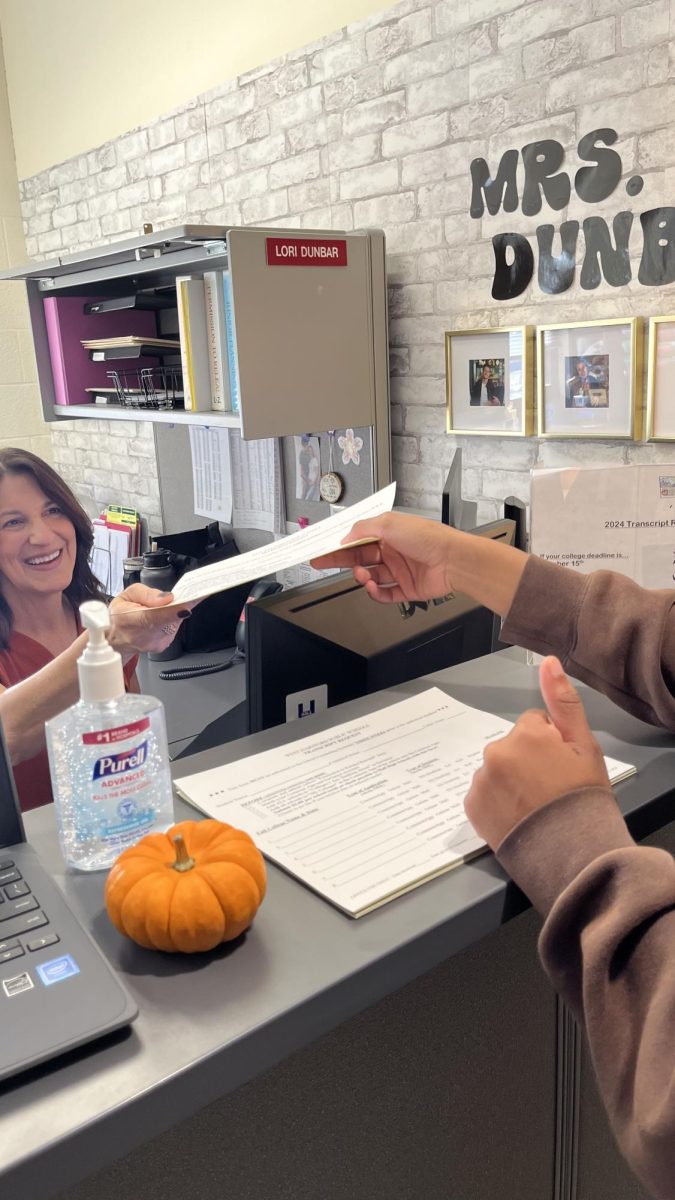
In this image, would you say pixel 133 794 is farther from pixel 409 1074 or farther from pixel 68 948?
pixel 409 1074

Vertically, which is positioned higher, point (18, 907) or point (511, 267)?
point (511, 267)

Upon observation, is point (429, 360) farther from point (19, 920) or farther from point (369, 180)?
point (19, 920)

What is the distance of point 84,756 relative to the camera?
2.00ft

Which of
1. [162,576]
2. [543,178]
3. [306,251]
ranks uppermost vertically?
[543,178]

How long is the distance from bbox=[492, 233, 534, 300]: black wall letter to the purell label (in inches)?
64.2

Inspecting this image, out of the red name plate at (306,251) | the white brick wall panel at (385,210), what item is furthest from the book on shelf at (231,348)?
the white brick wall panel at (385,210)

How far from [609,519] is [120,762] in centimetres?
86

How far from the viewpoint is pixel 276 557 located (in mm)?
905

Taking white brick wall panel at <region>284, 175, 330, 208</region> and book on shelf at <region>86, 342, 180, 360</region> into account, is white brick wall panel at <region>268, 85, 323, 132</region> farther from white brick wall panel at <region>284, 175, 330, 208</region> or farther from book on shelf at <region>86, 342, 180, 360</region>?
book on shelf at <region>86, 342, 180, 360</region>

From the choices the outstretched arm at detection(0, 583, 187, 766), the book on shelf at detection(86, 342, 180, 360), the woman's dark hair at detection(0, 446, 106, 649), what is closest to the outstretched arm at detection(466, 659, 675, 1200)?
the outstretched arm at detection(0, 583, 187, 766)

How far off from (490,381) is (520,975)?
4.75 ft

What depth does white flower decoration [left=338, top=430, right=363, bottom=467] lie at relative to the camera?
7.81 ft

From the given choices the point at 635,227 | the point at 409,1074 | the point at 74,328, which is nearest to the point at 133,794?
the point at 409,1074

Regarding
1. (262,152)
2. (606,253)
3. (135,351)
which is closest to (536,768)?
(606,253)
